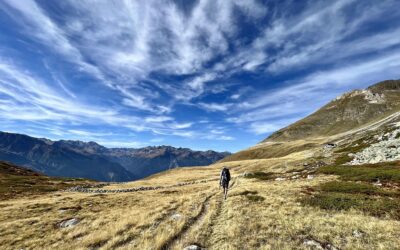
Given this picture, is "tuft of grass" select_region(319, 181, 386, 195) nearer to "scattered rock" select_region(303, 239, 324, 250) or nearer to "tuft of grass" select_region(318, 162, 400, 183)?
"tuft of grass" select_region(318, 162, 400, 183)

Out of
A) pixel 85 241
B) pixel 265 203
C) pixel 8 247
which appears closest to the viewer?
pixel 85 241

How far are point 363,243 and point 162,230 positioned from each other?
11.5 meters

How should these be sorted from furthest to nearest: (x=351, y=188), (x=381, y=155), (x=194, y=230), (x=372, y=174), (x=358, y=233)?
(x=381, y=155), (x=372, y=174), (x=351, y=188), (x=194, y=230), (x=358, y=233)

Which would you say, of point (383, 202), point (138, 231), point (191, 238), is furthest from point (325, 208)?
point (138, 231)

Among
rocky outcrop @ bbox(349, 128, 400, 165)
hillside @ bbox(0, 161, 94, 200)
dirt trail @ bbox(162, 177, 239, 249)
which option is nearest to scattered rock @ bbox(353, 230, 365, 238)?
dirt trail @ bbox(162, 177, 239, 249)

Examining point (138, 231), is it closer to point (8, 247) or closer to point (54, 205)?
point (8, 247)

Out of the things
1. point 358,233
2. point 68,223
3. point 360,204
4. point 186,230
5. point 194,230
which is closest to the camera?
point 358,233

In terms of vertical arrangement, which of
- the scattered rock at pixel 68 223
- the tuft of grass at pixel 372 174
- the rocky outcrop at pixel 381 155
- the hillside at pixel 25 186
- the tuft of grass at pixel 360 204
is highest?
the rocky outcrop at pixel 381 155

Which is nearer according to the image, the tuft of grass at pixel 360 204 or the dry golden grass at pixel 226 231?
the dry golden grass at pixel 226 231

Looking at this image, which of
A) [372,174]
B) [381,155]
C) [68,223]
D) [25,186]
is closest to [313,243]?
[68,223]

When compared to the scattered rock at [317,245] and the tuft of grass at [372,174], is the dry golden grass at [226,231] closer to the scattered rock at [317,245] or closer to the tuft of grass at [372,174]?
the scattered rock at [317,245]

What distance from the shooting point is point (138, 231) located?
1711 cm

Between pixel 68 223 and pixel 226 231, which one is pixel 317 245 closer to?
pixel 226 231

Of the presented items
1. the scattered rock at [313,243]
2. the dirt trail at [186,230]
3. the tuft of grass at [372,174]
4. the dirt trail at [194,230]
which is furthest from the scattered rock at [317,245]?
the tuft of grass at [372,174]
